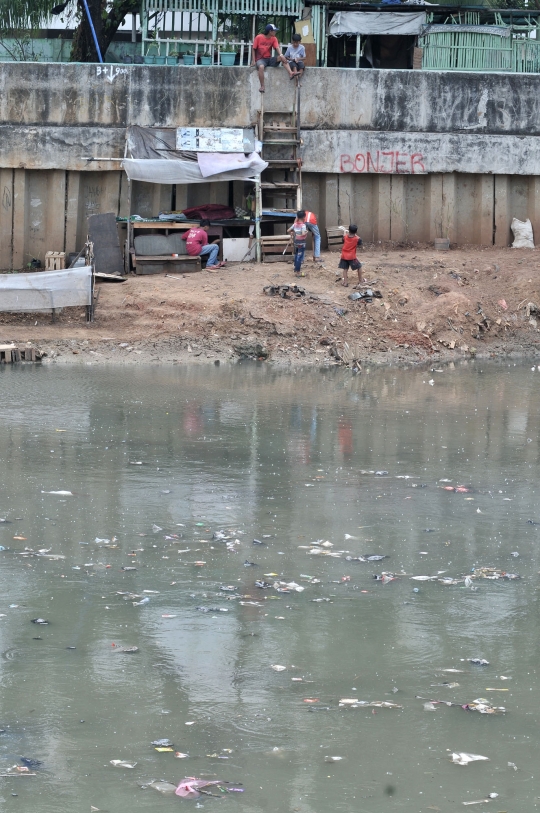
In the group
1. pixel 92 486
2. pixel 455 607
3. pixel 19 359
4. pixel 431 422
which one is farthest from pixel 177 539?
pixel 19 359

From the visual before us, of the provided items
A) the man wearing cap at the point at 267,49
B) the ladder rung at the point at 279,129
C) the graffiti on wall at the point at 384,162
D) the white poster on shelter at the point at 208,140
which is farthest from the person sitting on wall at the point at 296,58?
the graffiti on wall at the point at 384,162

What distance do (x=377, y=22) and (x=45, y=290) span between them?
9.66 meters

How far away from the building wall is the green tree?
11.0 ft

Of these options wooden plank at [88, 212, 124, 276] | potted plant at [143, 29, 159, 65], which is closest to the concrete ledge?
potted plant at [143, 29, 159, 65]

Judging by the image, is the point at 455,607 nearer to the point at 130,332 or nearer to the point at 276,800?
the point at 276,800

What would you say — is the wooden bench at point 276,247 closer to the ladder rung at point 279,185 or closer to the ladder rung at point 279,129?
the ladder rung at point 279,185

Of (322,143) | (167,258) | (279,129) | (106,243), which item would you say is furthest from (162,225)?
(322,143)

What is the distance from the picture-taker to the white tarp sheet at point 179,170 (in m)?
20.3

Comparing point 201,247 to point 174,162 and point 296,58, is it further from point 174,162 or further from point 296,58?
point 296,58

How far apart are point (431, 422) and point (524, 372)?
4088mm

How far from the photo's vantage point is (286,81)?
21.1m

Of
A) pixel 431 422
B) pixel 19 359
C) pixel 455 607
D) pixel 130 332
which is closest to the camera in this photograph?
pixel 455 607

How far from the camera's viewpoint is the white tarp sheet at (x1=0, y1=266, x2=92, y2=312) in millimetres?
17141

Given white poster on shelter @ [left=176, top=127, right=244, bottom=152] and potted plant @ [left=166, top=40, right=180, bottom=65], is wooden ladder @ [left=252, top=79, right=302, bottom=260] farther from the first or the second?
potted plant @ [left=166, top=40, right=180, bottom=65]
